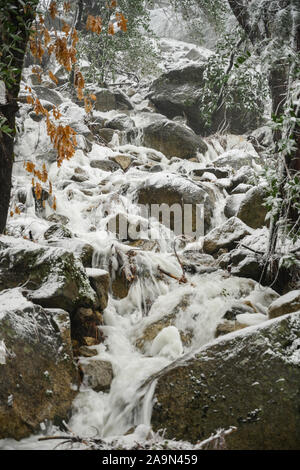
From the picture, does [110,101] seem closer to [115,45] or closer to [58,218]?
[115,45]

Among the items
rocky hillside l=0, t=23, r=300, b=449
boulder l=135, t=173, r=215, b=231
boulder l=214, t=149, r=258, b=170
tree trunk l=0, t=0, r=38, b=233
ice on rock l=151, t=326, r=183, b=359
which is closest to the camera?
rocky hillside l=0, t=23, r=300, b=449

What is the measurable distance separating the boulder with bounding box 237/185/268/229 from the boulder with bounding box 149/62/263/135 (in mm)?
8644

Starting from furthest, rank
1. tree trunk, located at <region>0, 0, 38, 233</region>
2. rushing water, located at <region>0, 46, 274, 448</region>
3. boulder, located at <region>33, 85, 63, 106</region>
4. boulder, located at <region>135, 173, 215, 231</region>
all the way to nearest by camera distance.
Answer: boulder, located at <region>33, 85, 63, 106</region> → boulder, located at <region>135, 173, 215, 231</region> → rushing water, located at <region>0, 46, 274, 448</region> → tree trunk, located at <region>0, 0, 38, 233</region>

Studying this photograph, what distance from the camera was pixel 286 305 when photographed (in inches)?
146

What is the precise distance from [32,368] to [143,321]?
1964 millimetres

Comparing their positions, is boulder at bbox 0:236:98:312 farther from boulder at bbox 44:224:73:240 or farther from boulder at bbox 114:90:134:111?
boulder at bbox 114:90:134:111

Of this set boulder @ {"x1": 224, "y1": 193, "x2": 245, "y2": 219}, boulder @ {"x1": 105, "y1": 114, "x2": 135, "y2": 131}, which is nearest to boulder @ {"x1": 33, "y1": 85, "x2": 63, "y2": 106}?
boulder @ {"x1": 105, "y1": 114, "x2": 135, "y2": 131}

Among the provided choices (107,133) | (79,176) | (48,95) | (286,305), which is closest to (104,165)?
(79,176)

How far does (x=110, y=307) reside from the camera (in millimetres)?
5176

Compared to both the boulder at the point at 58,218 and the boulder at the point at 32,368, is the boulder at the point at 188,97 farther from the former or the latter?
the boulder at the point at 32,368

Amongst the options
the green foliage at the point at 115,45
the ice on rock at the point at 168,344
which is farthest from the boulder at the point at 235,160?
the ice on rock at the point at 168,344

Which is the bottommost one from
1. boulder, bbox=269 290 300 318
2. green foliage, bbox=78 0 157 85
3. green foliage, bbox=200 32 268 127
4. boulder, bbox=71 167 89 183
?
boulder, bbox=269 290 300 318

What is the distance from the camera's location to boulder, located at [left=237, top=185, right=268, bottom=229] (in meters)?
6.96
